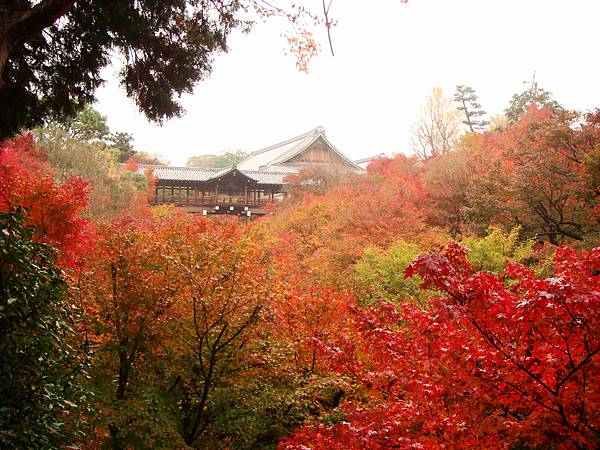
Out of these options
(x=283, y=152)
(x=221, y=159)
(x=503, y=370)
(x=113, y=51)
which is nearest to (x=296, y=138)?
(x=283, y=152)

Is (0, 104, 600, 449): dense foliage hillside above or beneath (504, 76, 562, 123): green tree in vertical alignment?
beneath

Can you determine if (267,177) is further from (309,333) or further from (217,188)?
(309,333)

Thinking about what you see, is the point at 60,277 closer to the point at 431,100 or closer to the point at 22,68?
the point at 22,68

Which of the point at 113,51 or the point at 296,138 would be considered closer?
the point at 113,51

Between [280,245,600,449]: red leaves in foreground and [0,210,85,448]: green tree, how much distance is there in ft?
6.29

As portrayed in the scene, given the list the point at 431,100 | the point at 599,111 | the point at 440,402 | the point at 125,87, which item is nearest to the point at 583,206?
the point at 599,111

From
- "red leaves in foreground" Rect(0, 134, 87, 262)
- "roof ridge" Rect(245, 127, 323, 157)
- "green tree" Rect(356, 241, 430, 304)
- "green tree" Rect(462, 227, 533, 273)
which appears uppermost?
"roof ridge" Rect(245, 127, 323, 157)

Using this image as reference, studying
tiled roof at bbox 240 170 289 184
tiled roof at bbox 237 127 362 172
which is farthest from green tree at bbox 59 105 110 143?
tiled roof at bbox 237 127 362 172

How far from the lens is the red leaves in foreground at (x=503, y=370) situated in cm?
372

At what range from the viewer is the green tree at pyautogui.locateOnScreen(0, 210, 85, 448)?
11.8 ft

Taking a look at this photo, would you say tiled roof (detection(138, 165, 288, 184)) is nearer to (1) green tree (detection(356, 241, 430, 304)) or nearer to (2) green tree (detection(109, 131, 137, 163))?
(2) green tree (detection(109, 131, 137, 163))

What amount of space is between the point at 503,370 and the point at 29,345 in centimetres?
365

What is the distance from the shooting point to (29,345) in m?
3.75

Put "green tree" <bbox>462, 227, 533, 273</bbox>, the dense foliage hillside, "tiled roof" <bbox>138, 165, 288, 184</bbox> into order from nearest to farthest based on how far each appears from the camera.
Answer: the dense foliage hillside < "green tree" <bbox>462, 227, 533, 273</bbox> < "tiled roof" <bbox>138, 165, 288, 184</bbox>
